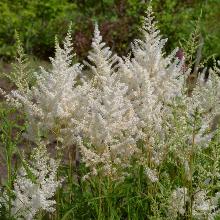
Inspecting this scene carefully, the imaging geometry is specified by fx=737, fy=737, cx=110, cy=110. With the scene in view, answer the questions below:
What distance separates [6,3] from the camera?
14492mm

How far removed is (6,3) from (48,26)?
111cm

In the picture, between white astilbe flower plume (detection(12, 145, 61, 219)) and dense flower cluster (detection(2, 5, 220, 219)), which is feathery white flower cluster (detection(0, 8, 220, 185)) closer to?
dense flower cluster (detection(2, 5, 220, 219))

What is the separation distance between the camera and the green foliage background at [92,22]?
13523 mm

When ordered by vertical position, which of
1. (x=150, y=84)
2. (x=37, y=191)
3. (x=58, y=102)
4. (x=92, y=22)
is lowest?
(x=37, y=191)

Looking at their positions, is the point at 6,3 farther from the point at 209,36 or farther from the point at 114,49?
the point at 209,36

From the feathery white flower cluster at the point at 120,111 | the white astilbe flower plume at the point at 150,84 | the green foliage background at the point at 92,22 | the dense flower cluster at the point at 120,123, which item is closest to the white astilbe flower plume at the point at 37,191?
the dense flower cluster at the point at 120,123

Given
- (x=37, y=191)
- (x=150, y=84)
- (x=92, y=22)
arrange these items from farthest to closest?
(x=92, y=22) → (x=150, y=84) → (x=37, y=191)

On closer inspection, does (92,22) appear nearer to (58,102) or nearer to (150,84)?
(150,84)

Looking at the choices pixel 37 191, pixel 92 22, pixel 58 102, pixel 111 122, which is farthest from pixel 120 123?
pixel 92 22

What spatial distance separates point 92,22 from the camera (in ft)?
46.0

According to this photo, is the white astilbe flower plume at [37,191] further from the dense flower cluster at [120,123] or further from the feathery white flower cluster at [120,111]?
the feathery white flower cluster at [120,111]

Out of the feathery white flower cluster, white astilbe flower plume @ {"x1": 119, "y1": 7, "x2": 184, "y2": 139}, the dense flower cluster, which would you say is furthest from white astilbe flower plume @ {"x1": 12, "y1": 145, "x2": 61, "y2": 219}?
white astilbe flower plume @ {"x1": 119, "y1": 7, "x2": 184, "y2": 139}

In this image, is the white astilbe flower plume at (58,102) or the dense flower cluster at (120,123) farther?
the white astilbe flower plume at (58,102)

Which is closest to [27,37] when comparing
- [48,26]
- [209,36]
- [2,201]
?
[48,26]
